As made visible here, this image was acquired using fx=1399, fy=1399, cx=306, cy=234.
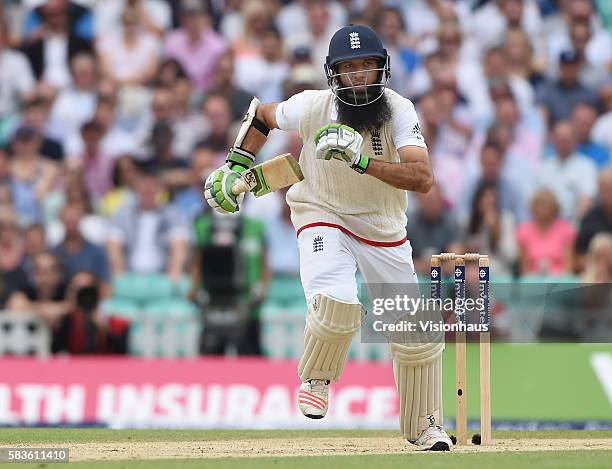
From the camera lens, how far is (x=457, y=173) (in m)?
13.8

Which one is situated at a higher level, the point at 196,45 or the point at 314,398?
the point at 196,45

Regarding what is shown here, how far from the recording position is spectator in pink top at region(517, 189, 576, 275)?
41.8 feet

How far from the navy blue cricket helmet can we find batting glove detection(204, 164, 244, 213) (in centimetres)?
79

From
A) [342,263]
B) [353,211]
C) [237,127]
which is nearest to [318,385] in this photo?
[342,263]

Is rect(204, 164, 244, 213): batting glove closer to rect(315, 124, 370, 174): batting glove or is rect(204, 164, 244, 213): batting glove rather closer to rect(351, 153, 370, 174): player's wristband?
rect(315, 124, 370, 174): batting glove

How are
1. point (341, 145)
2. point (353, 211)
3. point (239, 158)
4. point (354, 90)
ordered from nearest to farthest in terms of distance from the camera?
point (341, 145)
point (354, 90)
point (353, 211)
point (239, 158)

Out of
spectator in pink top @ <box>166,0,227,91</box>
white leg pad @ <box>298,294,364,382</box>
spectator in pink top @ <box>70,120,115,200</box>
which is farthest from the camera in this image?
spectator in pink top @ <box>166,0,227,91</box>

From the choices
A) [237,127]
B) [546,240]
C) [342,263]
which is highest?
[237,127]

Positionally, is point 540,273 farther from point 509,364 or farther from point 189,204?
point 189,204

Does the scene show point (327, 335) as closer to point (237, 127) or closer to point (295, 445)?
point (295, 445)

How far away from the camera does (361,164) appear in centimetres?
727

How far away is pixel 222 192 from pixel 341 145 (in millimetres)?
936

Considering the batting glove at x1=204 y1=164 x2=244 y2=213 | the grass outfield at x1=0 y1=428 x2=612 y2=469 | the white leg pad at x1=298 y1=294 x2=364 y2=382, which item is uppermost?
the batting glove at x1=204 y1=164 x2=244 y2=213

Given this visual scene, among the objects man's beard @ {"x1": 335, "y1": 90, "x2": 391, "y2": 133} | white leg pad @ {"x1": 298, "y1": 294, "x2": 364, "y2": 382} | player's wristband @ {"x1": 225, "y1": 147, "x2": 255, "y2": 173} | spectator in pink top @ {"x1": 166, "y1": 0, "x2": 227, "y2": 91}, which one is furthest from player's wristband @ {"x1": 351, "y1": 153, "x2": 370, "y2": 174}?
spectator in pink top @ {"x1": 166, "y1": 0, "x2": 227, "y2": 91}
